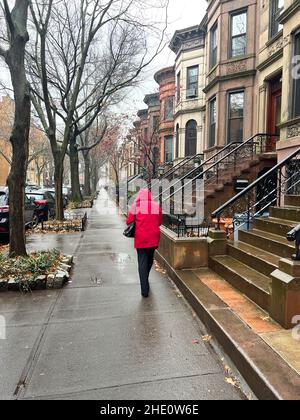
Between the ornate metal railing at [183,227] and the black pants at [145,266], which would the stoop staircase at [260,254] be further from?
the black pants at [145,266]

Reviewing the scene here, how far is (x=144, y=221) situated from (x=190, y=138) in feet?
54.8

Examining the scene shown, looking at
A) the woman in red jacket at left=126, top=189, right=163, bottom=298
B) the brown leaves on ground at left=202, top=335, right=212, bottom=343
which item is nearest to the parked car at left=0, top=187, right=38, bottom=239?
the woman in red jacket at left=126, top=189, right=163, bottom=298

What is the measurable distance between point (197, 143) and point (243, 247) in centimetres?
1509

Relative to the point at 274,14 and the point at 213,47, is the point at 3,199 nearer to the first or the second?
the point at 274,14

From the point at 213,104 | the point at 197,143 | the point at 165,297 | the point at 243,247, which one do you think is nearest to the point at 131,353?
the point at 165,297

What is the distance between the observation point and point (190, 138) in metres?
21.3

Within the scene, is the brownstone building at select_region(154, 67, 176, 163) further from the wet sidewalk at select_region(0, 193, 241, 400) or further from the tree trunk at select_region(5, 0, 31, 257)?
the wet sidewalk at select_region(0, 193, 241, 400)

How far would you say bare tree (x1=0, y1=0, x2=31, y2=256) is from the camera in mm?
6848

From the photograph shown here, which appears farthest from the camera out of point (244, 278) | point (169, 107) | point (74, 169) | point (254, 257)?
point (169, 107)

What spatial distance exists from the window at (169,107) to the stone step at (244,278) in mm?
21433

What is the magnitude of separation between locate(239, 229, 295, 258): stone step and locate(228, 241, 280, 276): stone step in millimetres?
92

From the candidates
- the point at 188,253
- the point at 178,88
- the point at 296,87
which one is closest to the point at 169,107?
the point at 178,88

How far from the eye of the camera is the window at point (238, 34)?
573 inches

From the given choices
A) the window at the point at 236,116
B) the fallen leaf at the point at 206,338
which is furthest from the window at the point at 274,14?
the fallen leaf at the point at 206,338
